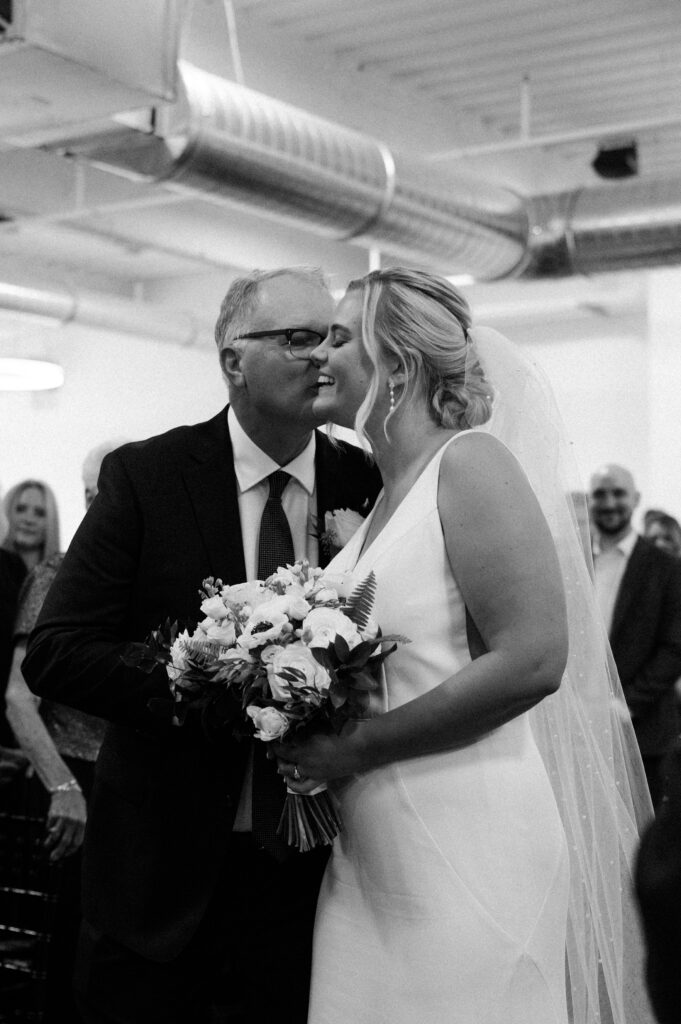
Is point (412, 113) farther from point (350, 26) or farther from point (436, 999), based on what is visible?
point (436, 999)

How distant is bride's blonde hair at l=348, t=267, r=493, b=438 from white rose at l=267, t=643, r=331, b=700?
0.48 metres

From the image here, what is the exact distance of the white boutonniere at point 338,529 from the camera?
8.21 ft

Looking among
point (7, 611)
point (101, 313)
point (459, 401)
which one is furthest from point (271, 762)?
point (101, 313)

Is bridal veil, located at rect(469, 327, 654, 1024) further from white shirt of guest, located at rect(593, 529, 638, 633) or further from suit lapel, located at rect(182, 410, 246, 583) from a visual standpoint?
white shirt of guest, located at rect(593, 529, 638, 633)

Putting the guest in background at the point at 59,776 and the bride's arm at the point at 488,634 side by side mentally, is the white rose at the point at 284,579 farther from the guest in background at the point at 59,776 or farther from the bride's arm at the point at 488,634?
the guest in background at the point at 59,776

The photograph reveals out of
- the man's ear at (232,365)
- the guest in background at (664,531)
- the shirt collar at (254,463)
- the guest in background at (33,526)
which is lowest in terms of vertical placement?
the shirt collar at (254,463)

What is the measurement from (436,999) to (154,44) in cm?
354

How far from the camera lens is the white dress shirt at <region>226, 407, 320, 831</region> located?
2539 mm

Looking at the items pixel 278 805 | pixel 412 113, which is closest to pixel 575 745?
pixel 278 805

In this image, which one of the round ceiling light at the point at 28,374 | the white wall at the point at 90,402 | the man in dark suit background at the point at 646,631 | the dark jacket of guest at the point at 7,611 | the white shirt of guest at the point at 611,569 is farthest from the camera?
the white wall at the point at 90,402

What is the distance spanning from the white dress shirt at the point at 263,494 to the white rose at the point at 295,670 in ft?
1.69

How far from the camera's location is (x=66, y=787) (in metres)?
3.78

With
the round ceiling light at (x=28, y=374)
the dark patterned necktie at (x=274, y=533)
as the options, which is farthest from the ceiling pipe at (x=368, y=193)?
the round ceiling light at (x=28, y=374)

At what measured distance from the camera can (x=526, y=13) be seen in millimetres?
7285
